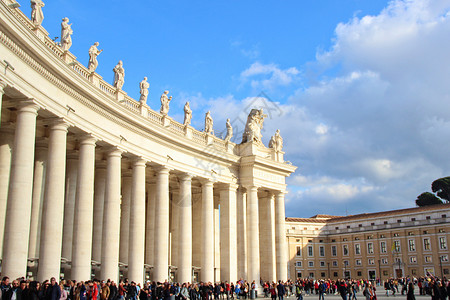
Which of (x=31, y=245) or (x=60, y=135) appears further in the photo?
(x=31, y=245)

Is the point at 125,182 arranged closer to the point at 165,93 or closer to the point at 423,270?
the point at 165,93


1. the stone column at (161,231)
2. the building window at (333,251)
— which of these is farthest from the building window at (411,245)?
the stone column at (161,231)

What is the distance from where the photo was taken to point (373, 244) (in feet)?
445

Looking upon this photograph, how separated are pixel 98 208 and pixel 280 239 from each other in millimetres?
26837

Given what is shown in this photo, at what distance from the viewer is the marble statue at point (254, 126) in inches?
2425

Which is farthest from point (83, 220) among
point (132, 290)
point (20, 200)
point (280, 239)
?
point (280, 239)

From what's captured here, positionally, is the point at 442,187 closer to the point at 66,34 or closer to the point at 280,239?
the point at 280,239

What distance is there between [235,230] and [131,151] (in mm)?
19373

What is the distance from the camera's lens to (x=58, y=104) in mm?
31969

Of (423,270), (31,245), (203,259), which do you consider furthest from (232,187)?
(423,270)

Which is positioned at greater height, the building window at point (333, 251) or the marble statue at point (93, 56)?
the marble statue at point (93, 56)

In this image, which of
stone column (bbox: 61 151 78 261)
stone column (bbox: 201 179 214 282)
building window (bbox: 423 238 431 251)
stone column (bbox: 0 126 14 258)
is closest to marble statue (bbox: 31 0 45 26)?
stone column (bbox: 0 126 14 258)

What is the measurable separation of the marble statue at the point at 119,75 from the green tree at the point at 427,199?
144m

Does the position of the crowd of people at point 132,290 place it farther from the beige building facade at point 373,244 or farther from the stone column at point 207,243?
the beige building facade at point 373,244
